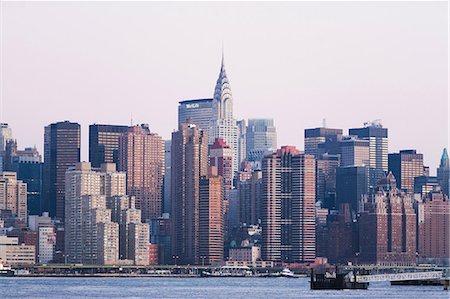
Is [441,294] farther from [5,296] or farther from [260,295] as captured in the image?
[5,296]

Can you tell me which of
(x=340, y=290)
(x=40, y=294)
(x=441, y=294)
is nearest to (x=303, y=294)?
(x=340, y=290)

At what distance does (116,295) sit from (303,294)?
15.6 m

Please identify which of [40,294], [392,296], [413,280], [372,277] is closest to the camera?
[392,296]

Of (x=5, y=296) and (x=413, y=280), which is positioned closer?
(x=5, y=296)

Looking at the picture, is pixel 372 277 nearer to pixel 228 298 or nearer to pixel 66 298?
pixel 228 298

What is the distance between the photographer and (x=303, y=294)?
14325 cm

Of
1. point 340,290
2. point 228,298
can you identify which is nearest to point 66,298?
point 228,298

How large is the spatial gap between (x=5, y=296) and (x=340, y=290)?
27137mm

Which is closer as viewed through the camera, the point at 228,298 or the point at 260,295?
the point at 228,298

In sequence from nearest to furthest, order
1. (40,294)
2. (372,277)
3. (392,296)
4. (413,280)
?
(392,296) → (40,294) → (372,277) → (413,280)

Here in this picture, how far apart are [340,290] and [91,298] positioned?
66.8 feet

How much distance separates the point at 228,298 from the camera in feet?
454

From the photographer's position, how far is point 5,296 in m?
138

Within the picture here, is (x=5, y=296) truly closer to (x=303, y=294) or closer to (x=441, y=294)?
(x=303, y=294)
